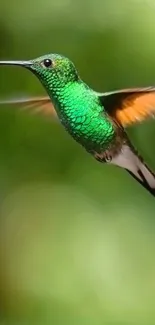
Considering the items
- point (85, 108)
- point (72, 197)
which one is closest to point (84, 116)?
point (85, 108)

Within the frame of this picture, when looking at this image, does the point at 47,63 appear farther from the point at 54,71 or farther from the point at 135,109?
the point at 135,109

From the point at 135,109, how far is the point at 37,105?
20cm

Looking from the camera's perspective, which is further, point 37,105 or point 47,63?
point 37,105

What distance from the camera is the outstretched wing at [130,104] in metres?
0.72

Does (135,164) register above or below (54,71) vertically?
below

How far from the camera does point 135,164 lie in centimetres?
87

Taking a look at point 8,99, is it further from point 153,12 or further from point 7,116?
point 153,12

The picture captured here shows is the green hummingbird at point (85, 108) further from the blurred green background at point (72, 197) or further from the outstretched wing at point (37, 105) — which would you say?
the blurred green background at point (72, 197)

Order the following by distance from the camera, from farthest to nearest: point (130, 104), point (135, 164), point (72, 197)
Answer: point (72, 197) → point (135, 164) → point (130, 104)

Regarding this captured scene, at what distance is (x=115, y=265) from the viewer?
1.10 m

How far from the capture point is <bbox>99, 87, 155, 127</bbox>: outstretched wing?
2.37 feet

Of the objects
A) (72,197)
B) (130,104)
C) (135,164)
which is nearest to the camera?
(130,104)

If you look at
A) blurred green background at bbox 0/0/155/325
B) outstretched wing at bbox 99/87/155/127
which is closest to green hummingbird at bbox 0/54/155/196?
→ outstretched wing at bbox 99/87/155/127

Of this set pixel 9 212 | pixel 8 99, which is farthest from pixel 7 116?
pixel 9 212
